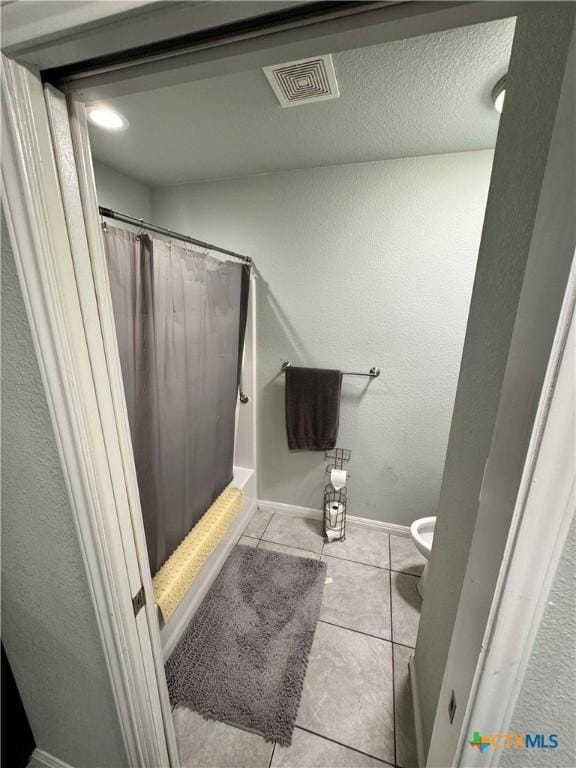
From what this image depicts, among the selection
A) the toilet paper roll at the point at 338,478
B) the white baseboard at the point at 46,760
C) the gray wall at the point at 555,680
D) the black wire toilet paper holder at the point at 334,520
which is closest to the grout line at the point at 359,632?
the black wire toilet paper holder at the point at 334,520

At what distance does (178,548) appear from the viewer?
1.52m

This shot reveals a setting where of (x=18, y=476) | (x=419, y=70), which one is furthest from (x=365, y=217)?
(x=18, y=476)

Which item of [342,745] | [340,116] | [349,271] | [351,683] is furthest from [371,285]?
[342,745]

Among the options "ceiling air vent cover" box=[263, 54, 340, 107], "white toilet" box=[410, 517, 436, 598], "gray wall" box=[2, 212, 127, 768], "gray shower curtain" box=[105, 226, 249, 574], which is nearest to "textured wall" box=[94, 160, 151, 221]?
Result: "gray shower curtain" box=[105, 226, 249, 574]

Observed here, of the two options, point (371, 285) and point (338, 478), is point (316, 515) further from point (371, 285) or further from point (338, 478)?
point (371, 285)

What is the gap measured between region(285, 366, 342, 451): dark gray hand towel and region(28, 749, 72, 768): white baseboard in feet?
5.22

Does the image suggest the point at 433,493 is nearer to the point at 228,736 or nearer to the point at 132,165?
the point at 228,736

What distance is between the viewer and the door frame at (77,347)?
0.48 metres

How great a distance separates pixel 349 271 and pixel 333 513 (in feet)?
5.16

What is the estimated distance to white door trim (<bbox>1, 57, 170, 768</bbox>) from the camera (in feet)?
1.57

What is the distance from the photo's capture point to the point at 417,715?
44.7 inches

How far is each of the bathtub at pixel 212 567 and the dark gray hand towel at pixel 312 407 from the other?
1.56 feet

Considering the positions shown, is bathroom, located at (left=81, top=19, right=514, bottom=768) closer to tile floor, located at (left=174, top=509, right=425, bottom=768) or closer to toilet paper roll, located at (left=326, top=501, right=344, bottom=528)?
tile floor, located at (left=174, top=509, right=425, bottom=768)

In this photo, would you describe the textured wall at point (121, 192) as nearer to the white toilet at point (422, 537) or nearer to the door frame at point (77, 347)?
the door frame at point (77, 347)
